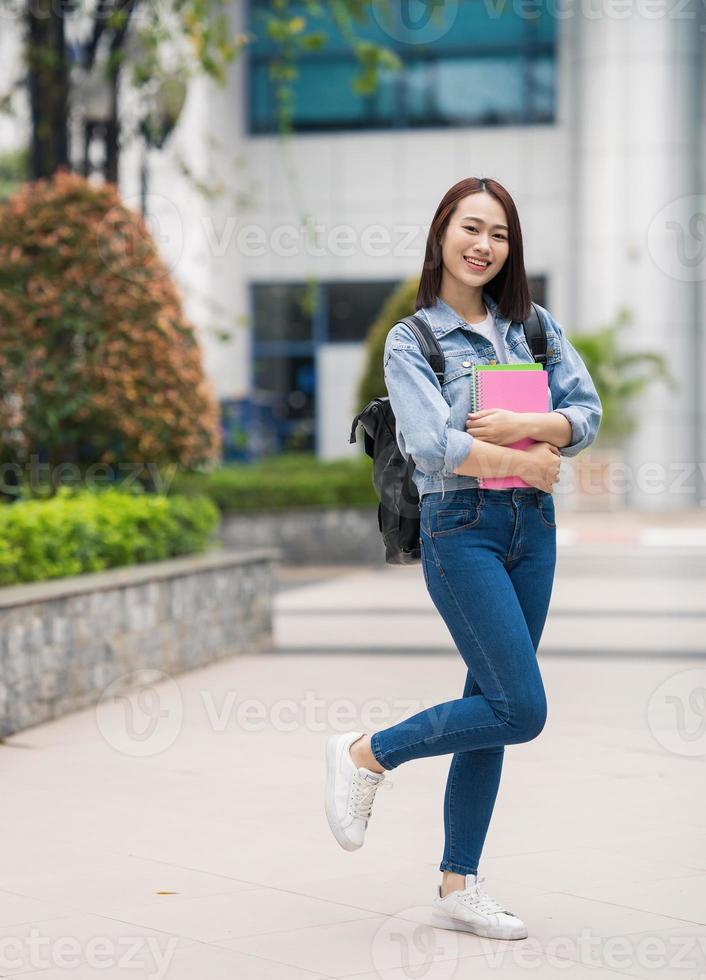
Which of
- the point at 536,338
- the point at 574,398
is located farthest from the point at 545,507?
the point at 536,338

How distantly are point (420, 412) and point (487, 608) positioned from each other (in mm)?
498

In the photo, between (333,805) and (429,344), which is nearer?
(429,344)

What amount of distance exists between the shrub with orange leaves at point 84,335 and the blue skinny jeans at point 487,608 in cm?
527

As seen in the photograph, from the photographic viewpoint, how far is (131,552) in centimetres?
807

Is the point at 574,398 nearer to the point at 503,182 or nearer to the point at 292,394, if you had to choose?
the point at 503,182

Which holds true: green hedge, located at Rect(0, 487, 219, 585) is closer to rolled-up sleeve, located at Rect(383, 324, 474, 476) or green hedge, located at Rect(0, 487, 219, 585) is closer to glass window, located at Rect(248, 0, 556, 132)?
rolled-up sleeve, located at Rect(383, 324, 474, 476)

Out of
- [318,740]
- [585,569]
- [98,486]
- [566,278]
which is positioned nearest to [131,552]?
[98,486]

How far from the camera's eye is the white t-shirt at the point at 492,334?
12.2 ft

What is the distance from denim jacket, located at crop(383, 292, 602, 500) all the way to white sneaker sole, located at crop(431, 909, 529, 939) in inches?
43.4

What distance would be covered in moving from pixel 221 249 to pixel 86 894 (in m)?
19.8
